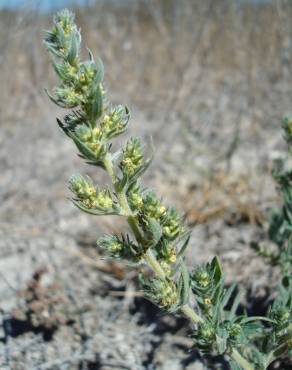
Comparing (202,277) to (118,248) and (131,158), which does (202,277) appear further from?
(131,158)

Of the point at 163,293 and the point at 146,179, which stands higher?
the point at 146,179

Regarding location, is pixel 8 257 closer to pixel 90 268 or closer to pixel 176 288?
pixel 90 268

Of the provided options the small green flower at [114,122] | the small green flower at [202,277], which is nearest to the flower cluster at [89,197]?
the small green flower at [114,122]

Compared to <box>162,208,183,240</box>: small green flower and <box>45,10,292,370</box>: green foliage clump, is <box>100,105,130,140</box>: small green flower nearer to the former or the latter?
<box>45,10,292,370</box>: green foliage clump

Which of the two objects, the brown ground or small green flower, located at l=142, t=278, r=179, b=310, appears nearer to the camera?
small green flower, located at l=142, t=278, r=179, b=310

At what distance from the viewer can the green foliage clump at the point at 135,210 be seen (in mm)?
1209

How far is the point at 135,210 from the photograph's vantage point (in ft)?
4.24

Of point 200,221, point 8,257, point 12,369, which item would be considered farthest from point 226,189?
point 12,369

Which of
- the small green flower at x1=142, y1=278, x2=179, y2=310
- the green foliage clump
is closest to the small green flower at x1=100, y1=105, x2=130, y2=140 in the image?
the green foliage clump

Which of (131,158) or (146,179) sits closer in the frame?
(131,158)

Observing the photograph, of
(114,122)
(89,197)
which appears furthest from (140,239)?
(114,122)

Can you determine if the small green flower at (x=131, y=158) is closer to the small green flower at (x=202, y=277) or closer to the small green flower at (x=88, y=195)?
the small green flower at (x=88, y=195)

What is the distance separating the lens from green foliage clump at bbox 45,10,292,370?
47.6 inches

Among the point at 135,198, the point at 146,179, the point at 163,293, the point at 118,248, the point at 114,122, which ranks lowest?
the point at 163,293
